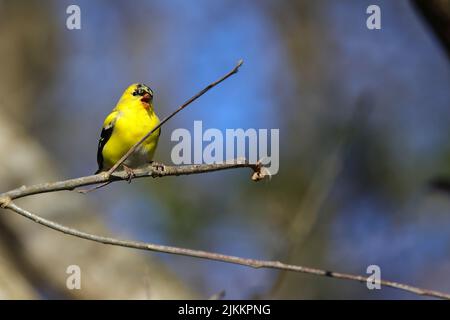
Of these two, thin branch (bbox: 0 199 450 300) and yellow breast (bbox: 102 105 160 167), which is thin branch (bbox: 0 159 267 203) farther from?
yellow breast (bbox: 102 105 160 167)

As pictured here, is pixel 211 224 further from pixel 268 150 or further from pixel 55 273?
pixel 55 273

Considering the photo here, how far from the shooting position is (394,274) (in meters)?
8.92

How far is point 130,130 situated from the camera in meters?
5.00

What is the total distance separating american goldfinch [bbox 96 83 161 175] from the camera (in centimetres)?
495

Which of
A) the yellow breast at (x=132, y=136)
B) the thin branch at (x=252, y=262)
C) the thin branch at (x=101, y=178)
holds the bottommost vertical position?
the thin branch at (x=252, y=262)

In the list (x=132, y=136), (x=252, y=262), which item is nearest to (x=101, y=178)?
(x=252, y=262)

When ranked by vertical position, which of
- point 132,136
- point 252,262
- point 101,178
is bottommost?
point 252,262

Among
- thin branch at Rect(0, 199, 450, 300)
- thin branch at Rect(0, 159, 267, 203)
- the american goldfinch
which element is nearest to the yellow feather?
the american goldfinch

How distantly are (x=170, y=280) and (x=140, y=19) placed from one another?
634cm

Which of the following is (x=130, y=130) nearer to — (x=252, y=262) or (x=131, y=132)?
(x=131, y=132)

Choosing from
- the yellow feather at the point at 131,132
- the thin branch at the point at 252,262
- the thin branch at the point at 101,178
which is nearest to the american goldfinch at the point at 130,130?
the yellow feather at the point at 131,132

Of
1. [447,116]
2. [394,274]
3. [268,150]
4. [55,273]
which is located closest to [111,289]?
[55,273]

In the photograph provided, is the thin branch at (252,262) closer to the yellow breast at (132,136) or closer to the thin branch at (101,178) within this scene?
the thin branch at (101,178)

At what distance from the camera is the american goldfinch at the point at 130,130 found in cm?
495
